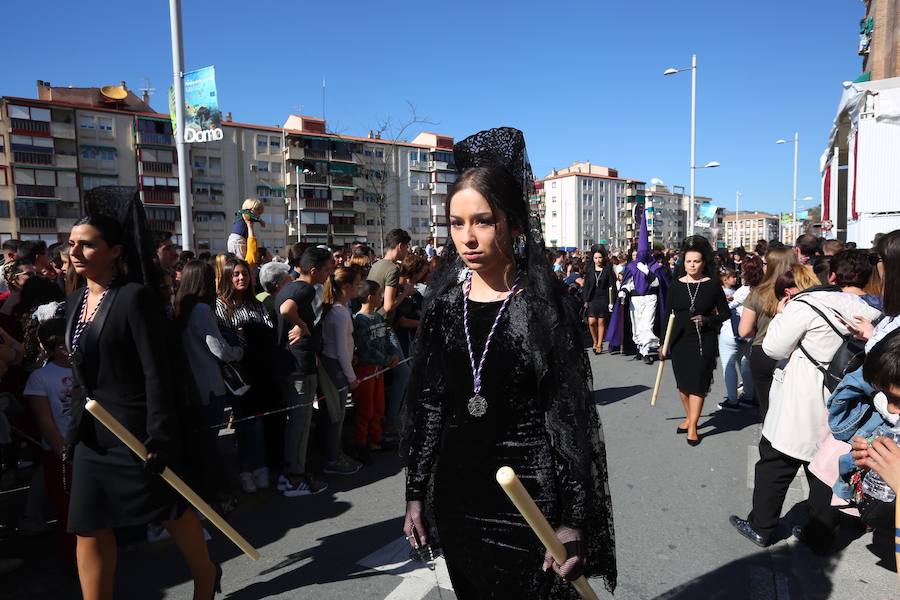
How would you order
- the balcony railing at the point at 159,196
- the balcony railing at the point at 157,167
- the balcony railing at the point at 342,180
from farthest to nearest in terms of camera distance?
the balcony railing at the point at 342,180
the balcony railing at the point at 157,167
the balcony railing at the point at 159,196

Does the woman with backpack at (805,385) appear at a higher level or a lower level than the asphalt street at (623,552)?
higher

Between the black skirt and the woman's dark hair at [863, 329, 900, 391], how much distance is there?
9.95ft

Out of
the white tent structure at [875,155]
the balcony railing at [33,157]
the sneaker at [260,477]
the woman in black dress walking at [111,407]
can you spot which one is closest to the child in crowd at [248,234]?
the sneaker at [260,477]

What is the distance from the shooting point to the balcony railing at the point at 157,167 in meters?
57.4

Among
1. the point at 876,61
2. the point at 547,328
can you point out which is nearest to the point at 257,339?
the point at 547,328

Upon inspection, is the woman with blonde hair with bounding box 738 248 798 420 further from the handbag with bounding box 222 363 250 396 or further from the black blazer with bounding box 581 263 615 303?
the black blazer with bounding box 581 263 615 303

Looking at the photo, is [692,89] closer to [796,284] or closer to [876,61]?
[876,61]

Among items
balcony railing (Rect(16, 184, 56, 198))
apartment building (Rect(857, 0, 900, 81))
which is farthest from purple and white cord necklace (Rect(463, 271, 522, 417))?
balcony railing (Rect(16, 184, 56, 198))

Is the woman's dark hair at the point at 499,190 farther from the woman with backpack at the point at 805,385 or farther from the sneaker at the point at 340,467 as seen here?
the sneaker at the point at 340,467

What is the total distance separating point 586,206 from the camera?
108 metres

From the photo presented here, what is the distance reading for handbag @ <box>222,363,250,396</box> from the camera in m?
4.52

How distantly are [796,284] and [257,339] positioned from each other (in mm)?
4457

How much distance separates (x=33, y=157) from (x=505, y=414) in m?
63.7

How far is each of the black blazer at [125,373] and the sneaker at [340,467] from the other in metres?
2.79
